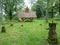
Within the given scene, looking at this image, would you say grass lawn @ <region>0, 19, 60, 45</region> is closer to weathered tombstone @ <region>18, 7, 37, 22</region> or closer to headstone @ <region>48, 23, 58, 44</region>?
headstone @ <region>48, 23, 58, 44</region>

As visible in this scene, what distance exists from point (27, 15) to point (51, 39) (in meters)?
31.9

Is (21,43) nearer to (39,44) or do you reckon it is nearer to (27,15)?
(39,44)

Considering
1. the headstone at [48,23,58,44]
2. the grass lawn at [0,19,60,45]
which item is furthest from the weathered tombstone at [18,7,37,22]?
the headstone at [48,23,58,44]

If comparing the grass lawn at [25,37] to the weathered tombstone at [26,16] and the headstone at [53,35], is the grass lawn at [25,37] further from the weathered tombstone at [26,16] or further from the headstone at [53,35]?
the weathered tombstone at [26,16]

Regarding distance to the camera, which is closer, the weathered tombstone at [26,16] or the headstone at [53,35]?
the headstone at [53,35]

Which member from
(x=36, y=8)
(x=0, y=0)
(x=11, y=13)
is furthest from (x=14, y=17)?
(x=0, y=0)

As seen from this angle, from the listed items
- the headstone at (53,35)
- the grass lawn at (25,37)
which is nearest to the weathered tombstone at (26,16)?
the grass lawn at (25,37)

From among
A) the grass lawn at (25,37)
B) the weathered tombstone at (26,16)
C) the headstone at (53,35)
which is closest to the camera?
the headstone at (53,35)

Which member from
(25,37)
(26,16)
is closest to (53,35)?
(25,37)

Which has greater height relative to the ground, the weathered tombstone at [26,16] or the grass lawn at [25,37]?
the weathered tombstone at [26,16]

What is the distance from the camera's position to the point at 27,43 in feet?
36.3

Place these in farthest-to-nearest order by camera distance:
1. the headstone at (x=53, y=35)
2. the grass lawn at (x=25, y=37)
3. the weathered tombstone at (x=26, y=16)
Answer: the weathered tombstone at (x=26, y=16) → the grass lawn at (x=25, y=37) → the headstone at (x=53, y=35)

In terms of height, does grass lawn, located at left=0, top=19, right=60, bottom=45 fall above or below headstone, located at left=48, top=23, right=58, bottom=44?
below

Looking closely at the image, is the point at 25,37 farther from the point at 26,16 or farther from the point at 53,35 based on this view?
the point at 26,16
